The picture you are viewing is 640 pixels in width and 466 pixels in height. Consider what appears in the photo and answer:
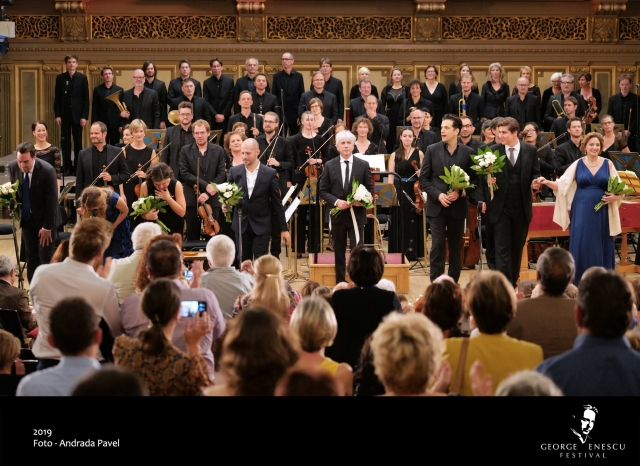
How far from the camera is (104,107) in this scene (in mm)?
12219

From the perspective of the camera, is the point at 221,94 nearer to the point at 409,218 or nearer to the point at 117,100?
the point at 117,100

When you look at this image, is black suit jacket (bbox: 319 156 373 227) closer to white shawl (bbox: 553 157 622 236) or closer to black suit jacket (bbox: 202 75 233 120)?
white shawl (bbox: 553 157 622 236)

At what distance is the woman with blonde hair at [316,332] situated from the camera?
3605 millimetres

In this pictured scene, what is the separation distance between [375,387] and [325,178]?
178 inches

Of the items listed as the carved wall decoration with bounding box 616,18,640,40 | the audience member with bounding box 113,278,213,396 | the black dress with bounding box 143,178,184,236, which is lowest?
the audience member with bounding box 113,278,213,396

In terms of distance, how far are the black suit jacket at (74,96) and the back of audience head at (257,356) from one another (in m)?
10.1

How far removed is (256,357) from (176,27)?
1101cm

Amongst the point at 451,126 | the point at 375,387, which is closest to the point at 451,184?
the point at 451,126

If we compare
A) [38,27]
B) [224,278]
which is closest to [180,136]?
[38,27]

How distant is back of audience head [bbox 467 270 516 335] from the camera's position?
3.64 meters

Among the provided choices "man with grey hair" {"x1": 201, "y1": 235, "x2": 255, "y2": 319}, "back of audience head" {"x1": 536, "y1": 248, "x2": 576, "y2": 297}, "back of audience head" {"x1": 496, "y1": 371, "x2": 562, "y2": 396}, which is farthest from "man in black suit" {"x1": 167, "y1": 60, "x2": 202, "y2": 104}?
"back of audience head" {"x1": 496, "y1": 371, "x2": 562, "y2": 396}

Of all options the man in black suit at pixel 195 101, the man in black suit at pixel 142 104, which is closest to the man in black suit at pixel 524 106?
the man in black suit at pixel 195 101

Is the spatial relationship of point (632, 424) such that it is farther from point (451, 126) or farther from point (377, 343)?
point (451, 126)

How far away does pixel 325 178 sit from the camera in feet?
26.9
